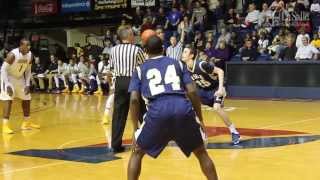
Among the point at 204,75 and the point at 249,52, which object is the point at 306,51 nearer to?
the point at 249,52

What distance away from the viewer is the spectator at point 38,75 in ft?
89.2

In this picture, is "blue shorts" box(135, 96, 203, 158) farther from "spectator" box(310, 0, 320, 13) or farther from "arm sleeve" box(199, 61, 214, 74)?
"spectator" box(310, 0, 320, 13)

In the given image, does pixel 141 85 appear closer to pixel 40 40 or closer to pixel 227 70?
pixel 227 70

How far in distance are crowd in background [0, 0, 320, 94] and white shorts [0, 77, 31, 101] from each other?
19.8 feet

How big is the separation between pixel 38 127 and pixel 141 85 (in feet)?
23.4

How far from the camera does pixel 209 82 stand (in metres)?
9.43

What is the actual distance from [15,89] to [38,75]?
51.9 feet

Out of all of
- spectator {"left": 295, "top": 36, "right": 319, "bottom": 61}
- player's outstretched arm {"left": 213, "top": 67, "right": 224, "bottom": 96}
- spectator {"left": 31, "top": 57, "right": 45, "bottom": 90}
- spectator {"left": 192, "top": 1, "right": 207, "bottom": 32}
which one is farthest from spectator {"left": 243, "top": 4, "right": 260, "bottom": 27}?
player's outstretched arm {"left": 213, "top": 67, "right": 224, "bottom": 96}

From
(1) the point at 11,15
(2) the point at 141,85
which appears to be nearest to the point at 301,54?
(2) the point at 141,85

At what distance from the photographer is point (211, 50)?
801 inches

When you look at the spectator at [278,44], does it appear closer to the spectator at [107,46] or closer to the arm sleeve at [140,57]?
the spectator at [107,46]

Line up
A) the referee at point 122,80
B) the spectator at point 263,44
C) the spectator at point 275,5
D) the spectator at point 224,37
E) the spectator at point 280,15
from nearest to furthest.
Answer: the referee at point 122,80 → the spectator at point 263,44 → the spectator at point 280,15 → the spectator at point 275,5 → the spectator at point 224,37

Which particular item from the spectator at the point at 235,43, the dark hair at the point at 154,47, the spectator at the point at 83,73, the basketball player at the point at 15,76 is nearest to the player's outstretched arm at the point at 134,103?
the dark hair at the point at 154,47

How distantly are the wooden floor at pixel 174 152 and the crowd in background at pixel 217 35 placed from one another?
17.0 feet
